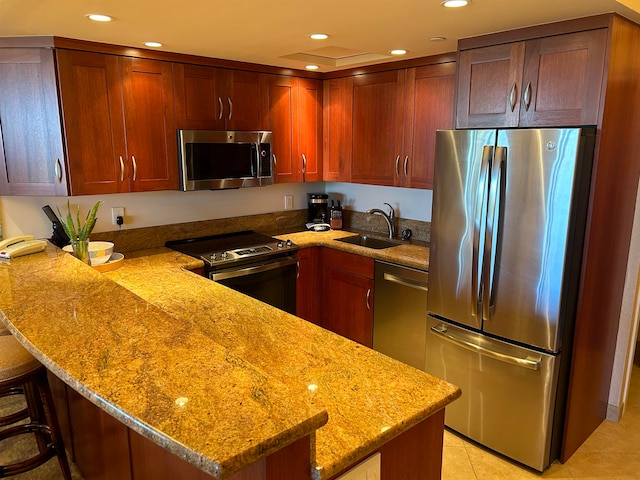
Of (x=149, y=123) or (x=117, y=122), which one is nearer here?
(x=117, y=122)

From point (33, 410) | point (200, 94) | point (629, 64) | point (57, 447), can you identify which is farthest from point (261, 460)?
point (200, 94)

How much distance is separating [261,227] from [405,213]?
1.22 meters

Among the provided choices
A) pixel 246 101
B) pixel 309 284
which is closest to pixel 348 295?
pixel 309 284

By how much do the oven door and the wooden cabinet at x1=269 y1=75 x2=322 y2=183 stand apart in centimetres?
72

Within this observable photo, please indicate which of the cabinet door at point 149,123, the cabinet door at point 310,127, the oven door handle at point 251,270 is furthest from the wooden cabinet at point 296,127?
the cabinet door at point 149,123

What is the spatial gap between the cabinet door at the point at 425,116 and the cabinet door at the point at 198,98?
129 centimetres

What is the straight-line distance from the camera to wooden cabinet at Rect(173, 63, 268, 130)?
307 centimetres

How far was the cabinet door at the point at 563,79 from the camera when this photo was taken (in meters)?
2.10

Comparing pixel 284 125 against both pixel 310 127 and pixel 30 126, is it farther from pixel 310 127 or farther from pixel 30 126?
pixel 30 126

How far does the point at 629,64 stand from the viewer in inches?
86.7

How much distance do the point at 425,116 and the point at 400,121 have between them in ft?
0.68

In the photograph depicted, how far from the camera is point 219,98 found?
322 centimetres

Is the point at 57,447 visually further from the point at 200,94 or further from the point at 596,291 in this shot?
the point at 596,291

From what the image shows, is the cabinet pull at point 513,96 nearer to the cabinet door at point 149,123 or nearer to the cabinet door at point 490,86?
the cabinet door at point 490,86
